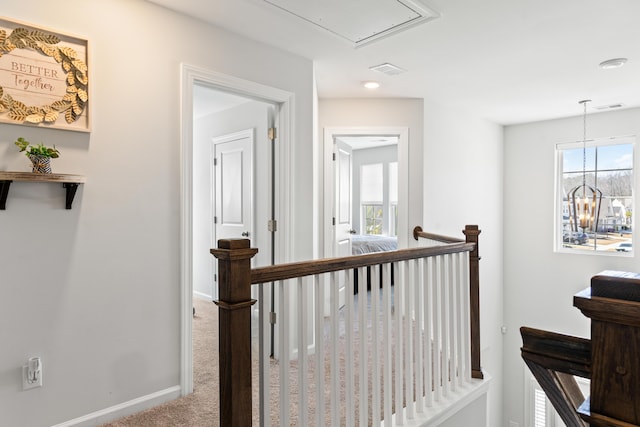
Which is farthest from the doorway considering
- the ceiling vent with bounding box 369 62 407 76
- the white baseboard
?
the white baseboard

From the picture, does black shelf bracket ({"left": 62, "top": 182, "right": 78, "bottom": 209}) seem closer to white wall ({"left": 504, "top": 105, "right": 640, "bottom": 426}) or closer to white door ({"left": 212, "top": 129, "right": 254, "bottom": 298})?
white door ({"left": 212, "top": 129, "right": 254, "bottom": 298})

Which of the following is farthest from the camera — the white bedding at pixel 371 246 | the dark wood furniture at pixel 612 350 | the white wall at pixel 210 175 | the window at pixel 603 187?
the white bedding at pixel 371 246

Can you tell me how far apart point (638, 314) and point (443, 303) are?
1.97 metres

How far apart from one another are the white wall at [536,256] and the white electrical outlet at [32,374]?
5624mm

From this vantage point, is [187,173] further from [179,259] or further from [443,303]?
[443,303]

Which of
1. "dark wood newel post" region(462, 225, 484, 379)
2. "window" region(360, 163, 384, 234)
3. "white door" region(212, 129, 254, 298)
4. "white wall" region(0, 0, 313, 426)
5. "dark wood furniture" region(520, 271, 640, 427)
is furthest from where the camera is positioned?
"window" region(360, 163, 384, 234)

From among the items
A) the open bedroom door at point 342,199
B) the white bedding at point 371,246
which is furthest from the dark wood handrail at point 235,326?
the white bedding at point 371,246

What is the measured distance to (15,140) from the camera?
1813mm

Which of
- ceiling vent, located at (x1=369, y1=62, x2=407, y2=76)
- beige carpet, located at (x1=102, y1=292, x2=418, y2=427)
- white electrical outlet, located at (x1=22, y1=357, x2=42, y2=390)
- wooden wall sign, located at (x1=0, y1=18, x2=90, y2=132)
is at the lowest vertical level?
beige carpet, located at (x1=102, y1=292, x2=418, y2=427)

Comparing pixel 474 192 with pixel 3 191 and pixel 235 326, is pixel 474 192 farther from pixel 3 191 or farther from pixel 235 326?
pixel 3 191

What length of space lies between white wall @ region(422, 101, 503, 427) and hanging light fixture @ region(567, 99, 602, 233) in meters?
0.92

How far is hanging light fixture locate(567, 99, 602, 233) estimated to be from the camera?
514 cm

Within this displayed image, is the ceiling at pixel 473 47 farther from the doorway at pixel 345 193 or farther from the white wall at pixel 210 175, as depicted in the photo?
the white wall at pixel 210 175

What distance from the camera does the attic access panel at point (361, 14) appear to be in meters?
2.24
